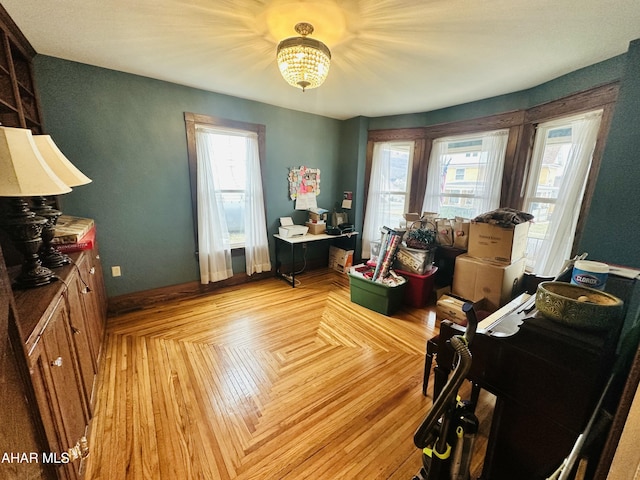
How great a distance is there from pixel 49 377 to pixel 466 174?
3905 millimetres

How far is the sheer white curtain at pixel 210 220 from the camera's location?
2.96m

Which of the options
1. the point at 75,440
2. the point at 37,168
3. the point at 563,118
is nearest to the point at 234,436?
the point at 75,440

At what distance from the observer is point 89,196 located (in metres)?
2.47

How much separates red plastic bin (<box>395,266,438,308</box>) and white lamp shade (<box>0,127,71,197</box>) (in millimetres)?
2890

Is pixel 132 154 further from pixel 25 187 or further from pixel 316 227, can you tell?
pixel 316 227

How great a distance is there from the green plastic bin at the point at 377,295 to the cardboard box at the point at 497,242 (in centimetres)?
84

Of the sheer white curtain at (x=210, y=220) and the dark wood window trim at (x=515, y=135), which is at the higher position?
the dark wood window trim at (x=515, y=135)

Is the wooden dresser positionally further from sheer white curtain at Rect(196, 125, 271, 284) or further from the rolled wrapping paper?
the rolled wrapping paper

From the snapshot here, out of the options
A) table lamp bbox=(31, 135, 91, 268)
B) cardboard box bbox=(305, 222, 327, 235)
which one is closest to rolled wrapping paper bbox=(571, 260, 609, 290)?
table lamp bbox=(31, 135, 91, 268)

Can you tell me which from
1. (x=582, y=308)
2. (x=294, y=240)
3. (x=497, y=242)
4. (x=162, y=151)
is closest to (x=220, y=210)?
(x=162, y=151)

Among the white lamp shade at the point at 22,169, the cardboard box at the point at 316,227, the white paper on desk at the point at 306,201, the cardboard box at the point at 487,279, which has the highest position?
the white lamp shade at the point at 22,169

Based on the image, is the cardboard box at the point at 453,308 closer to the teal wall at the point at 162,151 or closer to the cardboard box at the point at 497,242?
the cardboard box at the point at 497,242

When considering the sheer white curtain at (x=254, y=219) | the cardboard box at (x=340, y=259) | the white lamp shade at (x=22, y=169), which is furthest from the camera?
the cardboard box at (x=340, y=259)

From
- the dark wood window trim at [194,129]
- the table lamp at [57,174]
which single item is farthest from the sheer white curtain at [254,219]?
the table lamp at [57,174]
